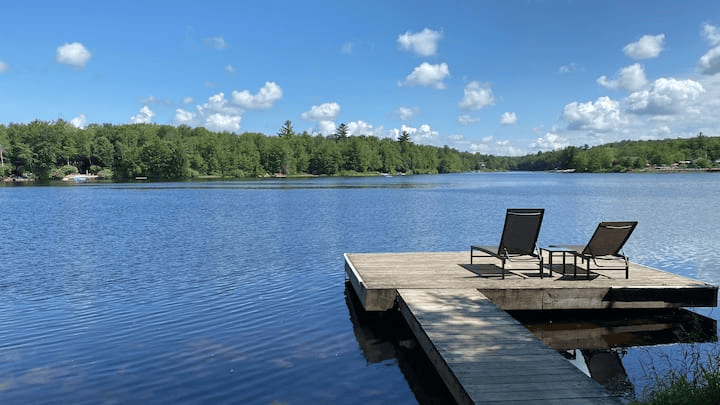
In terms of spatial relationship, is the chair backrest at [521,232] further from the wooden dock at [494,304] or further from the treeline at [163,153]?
the treeline at [163,153]

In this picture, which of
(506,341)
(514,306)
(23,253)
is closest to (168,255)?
(23,253)

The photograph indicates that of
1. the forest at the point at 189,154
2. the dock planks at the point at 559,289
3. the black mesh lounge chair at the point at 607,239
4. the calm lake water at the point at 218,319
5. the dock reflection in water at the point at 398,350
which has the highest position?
the forest at the point at 189,154

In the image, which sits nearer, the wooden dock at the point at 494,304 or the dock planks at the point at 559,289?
the wooden dock at the point at 494,304

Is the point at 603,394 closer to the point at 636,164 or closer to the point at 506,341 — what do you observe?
the point at 506,341

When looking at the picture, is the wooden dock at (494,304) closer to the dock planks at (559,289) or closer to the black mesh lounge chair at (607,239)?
the dock planks at (559,289)

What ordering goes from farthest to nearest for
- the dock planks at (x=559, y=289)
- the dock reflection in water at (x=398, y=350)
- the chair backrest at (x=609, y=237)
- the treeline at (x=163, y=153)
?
the treeline at (x=163, y=153), the chair backrest at (x=609, y=237), the dock planks at (x=559, y=289), the dock reflection in water at (x=398, y=350)

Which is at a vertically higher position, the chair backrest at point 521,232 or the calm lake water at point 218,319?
the chair backrest at point 521,232

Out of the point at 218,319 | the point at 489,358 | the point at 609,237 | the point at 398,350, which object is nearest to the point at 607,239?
the point at 609,237

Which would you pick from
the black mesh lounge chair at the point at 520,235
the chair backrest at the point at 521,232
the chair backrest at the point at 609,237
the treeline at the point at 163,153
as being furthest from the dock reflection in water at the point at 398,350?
the treeline at the point at 163,153

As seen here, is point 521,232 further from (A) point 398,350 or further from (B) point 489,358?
(B) point 489,358

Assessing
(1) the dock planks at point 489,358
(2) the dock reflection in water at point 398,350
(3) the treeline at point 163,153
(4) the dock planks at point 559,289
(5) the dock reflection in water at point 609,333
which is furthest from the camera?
(3) the treeline at point 163,153

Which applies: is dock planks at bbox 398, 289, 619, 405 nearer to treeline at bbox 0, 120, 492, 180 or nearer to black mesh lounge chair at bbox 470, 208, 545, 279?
black mesh lounge chair at bbox 470, 208, 545, 279

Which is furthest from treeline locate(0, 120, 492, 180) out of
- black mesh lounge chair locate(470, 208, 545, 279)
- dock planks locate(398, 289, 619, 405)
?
dock planks locate(398, 289, 619, 405)

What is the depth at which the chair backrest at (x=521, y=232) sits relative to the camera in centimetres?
931
